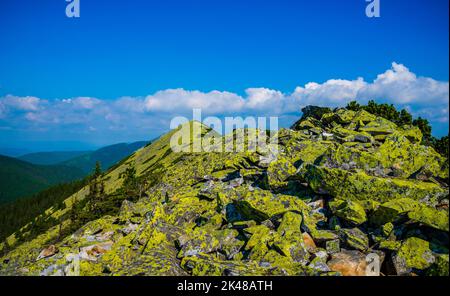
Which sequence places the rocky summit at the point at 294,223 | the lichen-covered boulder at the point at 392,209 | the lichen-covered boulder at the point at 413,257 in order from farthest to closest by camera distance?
the lichen-covered boulder at the point at 392,209 → the rocky summit at the point at 294,223 → the lichen-covered boulder at the point at 413,257

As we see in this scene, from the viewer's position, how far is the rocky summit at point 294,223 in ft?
64.1

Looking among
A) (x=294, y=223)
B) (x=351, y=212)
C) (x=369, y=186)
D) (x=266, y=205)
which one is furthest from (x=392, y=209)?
(x=266, y=205)

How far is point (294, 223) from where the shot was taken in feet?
74.9

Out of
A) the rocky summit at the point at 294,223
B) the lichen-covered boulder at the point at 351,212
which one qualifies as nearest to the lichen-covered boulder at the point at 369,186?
the rocky summit at the point at 294,223

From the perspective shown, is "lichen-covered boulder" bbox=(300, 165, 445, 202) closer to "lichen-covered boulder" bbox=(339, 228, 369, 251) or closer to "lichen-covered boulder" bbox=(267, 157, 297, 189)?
"lichen-covered boulder" bbox=(339, 228, 369, 251)

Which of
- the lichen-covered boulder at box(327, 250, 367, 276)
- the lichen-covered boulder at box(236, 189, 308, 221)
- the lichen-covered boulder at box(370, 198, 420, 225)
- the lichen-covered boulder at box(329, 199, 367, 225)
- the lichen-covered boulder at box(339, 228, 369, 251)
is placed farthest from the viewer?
the lichen-covered boulder at box(236, 189, 308, 221)

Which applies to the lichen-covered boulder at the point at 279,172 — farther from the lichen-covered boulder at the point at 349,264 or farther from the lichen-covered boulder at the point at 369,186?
the lichen-covered boulder at the point at 349,264

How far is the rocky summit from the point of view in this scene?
64.1ft

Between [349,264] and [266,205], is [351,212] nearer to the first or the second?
[349,264]

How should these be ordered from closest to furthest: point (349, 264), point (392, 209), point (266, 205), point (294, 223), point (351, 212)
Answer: point (349, 264) → point (392, 209) → point (294, 223) → point (351, 212) → point (266, 205)

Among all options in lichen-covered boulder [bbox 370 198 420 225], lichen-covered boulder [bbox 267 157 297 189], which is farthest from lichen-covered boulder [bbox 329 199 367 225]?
lichen-covered boulder [bbox 267 157 297 189]

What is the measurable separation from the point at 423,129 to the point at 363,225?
51248mm

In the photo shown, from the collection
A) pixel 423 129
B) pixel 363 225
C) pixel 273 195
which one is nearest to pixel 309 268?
pixel 363 225
